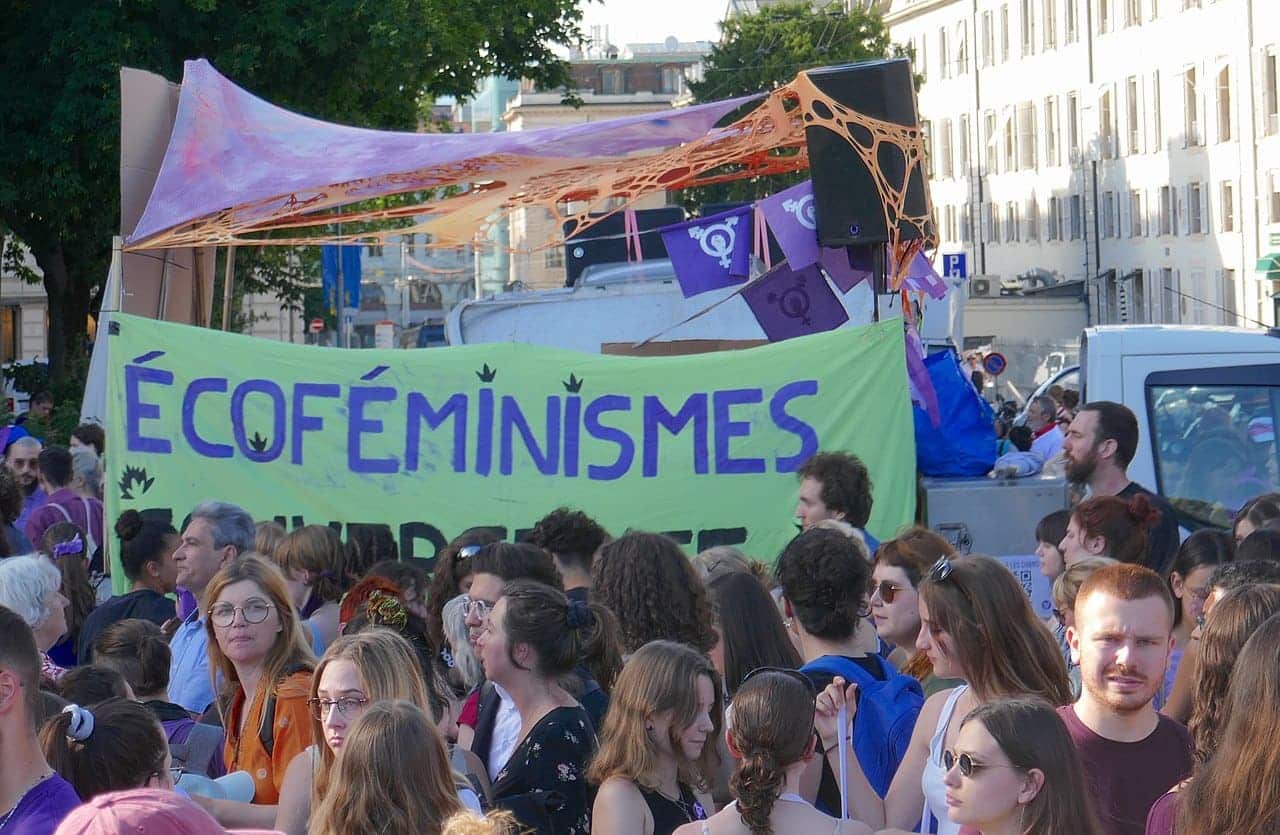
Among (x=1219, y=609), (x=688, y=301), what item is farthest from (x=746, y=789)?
(x=688, y=301)

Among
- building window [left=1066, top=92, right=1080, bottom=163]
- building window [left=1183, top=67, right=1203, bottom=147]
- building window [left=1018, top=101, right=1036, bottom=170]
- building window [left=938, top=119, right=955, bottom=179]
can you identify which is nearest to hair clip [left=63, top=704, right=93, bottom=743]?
building window [left=1183, top=67, right=1203, bottom=147]

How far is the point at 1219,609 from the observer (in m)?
4.09

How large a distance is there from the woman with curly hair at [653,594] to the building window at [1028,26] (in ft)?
182

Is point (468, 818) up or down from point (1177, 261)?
down

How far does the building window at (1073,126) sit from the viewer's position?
185 feet

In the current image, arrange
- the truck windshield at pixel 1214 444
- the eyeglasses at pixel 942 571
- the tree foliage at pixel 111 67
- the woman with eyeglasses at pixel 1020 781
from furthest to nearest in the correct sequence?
the tree foliage at pixel 111 67, the truck windshield at pixel 1214 444, the eyeglasses at pixel 942 571, the woman with eyeglasses at pixel 1020 781

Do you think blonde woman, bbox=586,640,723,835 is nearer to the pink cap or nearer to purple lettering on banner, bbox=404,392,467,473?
the pink cap

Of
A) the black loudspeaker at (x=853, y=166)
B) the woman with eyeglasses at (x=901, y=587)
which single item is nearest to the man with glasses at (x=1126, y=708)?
the woman with eyeglasses at (x=901, y=587)

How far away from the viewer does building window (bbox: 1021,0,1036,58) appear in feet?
191

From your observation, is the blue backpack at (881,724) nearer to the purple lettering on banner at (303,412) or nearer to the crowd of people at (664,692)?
the crowd of people at (664,692)

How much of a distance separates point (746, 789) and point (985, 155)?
61971mm

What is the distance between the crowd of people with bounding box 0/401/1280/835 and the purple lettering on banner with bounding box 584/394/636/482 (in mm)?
2418

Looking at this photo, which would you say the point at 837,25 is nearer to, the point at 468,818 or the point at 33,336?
the point at 33,336

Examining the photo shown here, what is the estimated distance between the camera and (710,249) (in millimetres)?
10812
